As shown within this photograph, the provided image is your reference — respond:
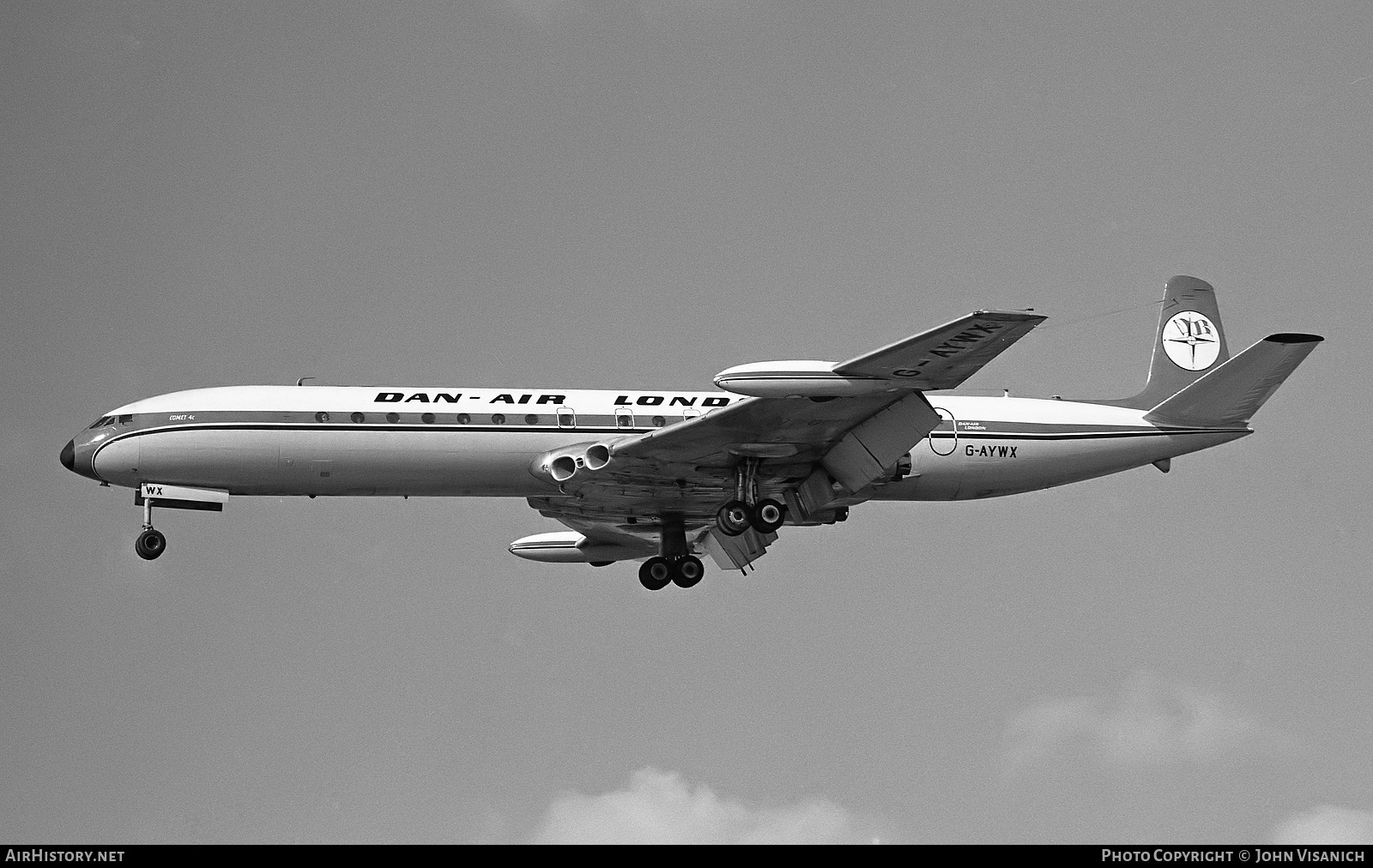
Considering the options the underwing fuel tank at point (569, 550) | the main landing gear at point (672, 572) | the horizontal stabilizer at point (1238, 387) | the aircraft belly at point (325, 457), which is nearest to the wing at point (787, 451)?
the main landing gear at point (672, 572)

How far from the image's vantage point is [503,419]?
31.4 meters

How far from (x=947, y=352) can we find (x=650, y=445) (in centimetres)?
634

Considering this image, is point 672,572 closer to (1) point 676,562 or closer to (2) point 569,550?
(1) point 676,562

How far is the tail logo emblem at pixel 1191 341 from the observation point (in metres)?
36.1

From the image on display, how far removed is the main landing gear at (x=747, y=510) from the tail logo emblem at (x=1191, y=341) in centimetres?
1024

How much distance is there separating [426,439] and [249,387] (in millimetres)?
3652

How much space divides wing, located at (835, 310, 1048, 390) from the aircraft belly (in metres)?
7.47

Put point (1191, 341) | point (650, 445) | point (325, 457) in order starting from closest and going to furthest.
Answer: point (650, 445)
point (325, 457)
point (1191, 341)

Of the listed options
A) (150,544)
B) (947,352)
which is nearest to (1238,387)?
(947,352)
